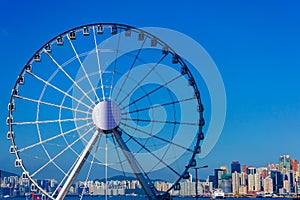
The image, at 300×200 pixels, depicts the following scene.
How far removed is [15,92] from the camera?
149ft

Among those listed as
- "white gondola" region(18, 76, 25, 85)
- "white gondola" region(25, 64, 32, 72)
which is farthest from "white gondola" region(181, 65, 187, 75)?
"white gondola" region(18, 76, 25, 85)

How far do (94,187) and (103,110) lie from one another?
4238 inches

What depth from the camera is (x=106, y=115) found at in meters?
41.4

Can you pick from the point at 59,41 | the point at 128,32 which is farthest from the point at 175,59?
the point at 59,41

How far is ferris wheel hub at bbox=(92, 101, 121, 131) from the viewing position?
41031 millimetres

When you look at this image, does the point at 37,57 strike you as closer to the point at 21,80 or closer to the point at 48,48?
the point at 48,48

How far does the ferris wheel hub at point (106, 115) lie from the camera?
135ft

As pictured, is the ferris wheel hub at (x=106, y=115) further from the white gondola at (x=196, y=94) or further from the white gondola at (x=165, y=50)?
the white gondola at (x=196, y=94)

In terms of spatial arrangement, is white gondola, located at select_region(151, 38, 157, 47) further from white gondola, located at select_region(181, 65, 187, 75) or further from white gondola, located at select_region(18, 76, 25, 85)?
white gondola, located at select_region(18, 76, 25, 85)

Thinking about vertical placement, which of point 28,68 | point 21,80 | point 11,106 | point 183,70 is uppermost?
point 183,70

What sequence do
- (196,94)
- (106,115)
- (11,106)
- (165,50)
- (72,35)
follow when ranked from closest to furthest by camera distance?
(106,115)
(11,106)
(72,35)
(165,50)
(196,94)

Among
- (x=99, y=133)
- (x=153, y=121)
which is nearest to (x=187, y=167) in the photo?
(x=153, y=121)

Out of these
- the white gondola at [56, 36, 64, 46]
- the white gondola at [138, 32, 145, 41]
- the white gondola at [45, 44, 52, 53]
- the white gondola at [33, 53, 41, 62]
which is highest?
the white gondola at [138, 32, 145, 41]

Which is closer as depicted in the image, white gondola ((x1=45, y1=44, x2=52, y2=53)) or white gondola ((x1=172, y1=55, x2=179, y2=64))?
A: white gondola ((x1=45, y1=44, x2=52, y2=53))
